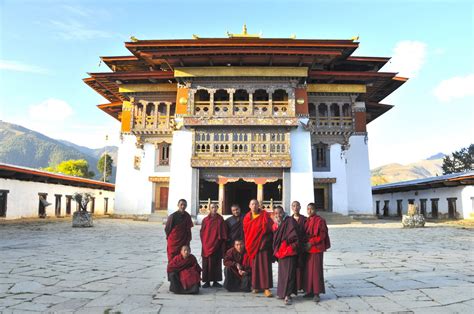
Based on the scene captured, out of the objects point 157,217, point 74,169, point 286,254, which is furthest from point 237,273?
point 74,169

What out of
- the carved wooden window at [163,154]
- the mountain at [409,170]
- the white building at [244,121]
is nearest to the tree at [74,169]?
the white building at [244,121]

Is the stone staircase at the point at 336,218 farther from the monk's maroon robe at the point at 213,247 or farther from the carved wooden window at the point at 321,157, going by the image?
the monk's maroon robe at the point at 213,247

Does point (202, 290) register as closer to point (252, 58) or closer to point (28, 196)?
point (252, 58)

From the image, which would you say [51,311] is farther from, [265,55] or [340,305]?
[265,55]

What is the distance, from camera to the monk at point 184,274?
536 cm

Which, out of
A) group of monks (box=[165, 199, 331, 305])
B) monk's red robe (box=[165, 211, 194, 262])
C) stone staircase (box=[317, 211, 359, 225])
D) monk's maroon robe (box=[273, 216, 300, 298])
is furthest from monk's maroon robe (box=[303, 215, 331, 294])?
stone staircase (box=[317, 211, 359, 225])

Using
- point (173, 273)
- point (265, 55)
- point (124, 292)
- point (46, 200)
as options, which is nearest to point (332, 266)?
point (173, 273)

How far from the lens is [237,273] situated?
5.64 metres

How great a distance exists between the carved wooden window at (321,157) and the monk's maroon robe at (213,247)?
52.6 feet

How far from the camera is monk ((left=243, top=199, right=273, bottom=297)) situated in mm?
5348

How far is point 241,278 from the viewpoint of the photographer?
5.62 m

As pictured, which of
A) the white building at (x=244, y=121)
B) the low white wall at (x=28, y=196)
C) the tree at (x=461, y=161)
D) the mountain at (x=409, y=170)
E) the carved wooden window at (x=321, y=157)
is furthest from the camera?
the mountain at (x=409, y=170)

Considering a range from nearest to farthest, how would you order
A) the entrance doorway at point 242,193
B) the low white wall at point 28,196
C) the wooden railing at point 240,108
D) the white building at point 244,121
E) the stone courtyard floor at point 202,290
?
the stone courtyard floor at point 202,290, the white building at point 244,121, the wooden railing at point 240,108, the low white wall at point 28,196, the entrance doorway at point 242,193

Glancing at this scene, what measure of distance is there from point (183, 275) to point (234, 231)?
1.10 meters
